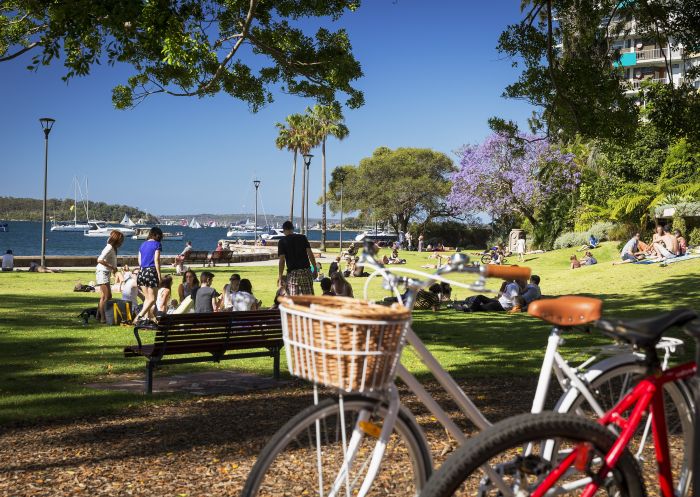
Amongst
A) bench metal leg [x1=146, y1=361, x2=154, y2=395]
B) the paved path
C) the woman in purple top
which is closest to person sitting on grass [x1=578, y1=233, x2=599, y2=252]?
the woman in purple top

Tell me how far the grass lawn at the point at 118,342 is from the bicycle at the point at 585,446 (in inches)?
12.4

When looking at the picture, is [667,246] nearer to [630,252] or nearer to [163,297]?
[630,252]

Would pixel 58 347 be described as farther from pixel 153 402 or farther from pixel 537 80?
pixel 537 80

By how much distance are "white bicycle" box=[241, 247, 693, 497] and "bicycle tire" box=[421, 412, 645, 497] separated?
301 millimetres

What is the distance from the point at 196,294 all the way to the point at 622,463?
9.48 metres

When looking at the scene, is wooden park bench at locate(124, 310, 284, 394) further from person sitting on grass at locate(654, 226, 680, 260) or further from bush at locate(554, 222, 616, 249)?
bush at locate(554, 222, 616, 249)

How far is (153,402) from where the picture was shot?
666 centimetres

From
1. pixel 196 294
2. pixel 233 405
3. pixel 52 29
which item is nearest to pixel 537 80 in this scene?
pixel 196 294

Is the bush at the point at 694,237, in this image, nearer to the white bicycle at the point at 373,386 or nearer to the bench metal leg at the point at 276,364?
the bench metal leg at the point at 276,364

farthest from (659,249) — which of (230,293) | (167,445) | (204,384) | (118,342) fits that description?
(167,445)

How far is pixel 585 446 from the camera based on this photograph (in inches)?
95.3

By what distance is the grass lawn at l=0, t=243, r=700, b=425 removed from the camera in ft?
22.6

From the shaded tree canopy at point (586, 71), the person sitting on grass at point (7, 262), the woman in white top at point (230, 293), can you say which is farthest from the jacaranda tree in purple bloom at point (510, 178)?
the woman in white top at point (230, 293)

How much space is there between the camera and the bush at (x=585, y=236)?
114 ft
